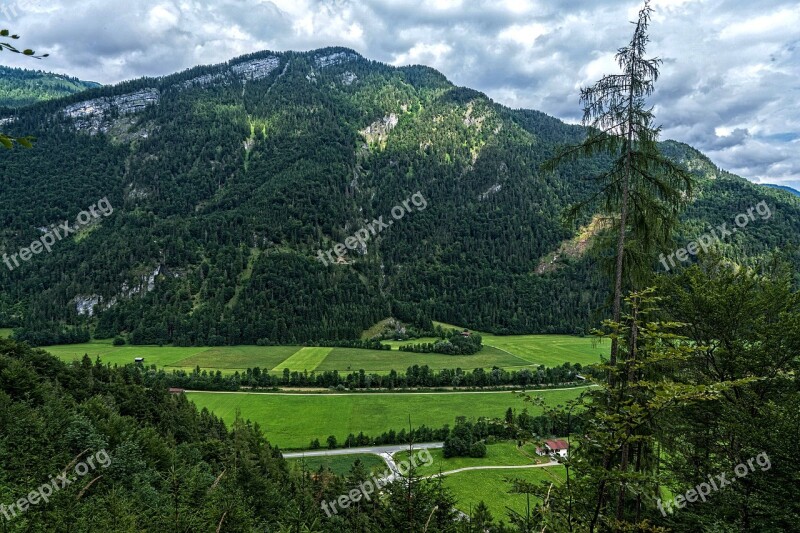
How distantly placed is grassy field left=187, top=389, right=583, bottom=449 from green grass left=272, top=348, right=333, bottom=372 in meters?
20.5

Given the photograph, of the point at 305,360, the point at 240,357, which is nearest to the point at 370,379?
the point at 305,360

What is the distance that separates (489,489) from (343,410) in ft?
115

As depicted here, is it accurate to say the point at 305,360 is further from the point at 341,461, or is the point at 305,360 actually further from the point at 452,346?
the point at 341,461

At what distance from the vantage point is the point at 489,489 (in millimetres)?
47000

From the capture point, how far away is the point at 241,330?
144m

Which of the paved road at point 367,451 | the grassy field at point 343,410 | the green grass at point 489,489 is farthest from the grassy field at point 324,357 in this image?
the green grass at point 489,489

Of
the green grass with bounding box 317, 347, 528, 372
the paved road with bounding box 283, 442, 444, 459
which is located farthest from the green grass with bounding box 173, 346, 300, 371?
the paved road with bounding box 283, 442, 444, 459

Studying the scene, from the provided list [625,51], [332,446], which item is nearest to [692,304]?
[625,51]

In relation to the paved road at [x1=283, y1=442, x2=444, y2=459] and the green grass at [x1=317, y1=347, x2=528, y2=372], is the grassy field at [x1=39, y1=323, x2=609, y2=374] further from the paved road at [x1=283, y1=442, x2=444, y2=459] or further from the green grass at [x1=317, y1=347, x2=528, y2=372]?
the paved road at [x1=283, y1=442, x2=444, y2=459]

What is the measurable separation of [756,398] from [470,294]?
183 m

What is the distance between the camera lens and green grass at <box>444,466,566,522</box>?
4166 cm

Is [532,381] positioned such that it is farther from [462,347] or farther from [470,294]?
[470,294]

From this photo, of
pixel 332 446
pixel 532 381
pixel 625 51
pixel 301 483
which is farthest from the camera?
pixel 532 381

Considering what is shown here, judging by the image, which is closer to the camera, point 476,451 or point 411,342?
point 476,451
